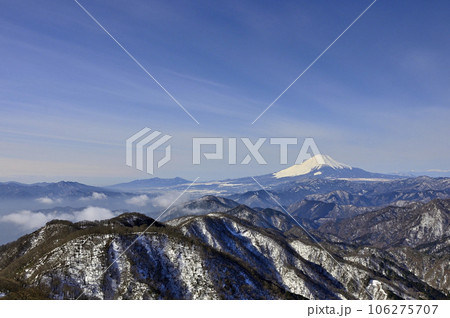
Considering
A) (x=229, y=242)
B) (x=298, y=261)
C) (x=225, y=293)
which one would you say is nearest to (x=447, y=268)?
(x=298, y=261)

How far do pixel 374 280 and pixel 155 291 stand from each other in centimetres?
10589

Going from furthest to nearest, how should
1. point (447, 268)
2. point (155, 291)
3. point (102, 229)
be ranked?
point (447, 268) < point (102, 229) < point (155, 291)

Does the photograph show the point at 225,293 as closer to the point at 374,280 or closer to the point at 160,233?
the point at 160,233

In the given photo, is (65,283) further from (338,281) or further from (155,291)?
(338,281)

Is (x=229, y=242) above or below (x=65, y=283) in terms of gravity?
below

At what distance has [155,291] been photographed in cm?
4869

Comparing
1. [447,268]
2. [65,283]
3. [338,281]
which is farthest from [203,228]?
[447,268]

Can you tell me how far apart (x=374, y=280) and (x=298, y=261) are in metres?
31.1

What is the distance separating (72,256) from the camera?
5125 centimetres
